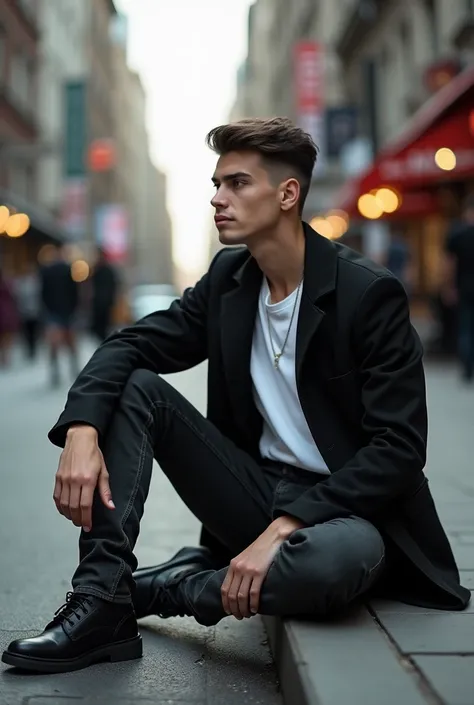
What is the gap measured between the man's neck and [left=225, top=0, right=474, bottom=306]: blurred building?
309 inches

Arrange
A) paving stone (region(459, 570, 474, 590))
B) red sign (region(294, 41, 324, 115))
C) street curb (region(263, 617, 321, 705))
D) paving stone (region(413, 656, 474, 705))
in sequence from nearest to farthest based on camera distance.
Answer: paving stone (region(413, 656, 474, 705))
street curb (region(263, 617, 321, 705))
paving stone (region(459, 570, 474, 590))
red sign (region(294, 41, 324, 115))

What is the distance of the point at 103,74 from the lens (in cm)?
6600

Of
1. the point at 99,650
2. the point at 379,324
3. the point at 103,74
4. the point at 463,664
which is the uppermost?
the point at 103,74

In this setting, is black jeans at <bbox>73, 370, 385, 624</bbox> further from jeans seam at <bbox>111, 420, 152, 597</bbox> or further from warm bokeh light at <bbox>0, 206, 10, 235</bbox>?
warm bokeh light at <bbox>0, 206, 10, 235</bbox>

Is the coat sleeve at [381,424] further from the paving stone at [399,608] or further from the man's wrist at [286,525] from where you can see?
the paving stone at [399,608]

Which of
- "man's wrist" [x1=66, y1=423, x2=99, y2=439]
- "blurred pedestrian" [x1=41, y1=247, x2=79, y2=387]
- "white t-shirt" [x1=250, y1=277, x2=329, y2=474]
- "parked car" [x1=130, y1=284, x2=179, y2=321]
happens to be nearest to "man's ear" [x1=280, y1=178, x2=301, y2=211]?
"white t-shirt" [x1=250, y1=277, x2=329, y2=474]

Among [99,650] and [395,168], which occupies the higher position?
[395,168]

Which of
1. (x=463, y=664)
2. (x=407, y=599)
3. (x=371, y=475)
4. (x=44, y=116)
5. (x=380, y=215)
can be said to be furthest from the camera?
(x=44, y=116)

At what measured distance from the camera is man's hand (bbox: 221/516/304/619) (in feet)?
8.72

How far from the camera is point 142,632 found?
3.21 meters

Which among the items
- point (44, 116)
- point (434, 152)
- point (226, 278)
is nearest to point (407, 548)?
point (226, 278)

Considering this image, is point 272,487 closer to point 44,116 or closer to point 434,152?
point 434,152

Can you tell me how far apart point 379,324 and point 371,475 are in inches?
16.4

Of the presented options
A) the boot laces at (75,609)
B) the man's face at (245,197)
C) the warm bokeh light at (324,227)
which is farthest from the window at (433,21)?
the boot laces at (75,609)
